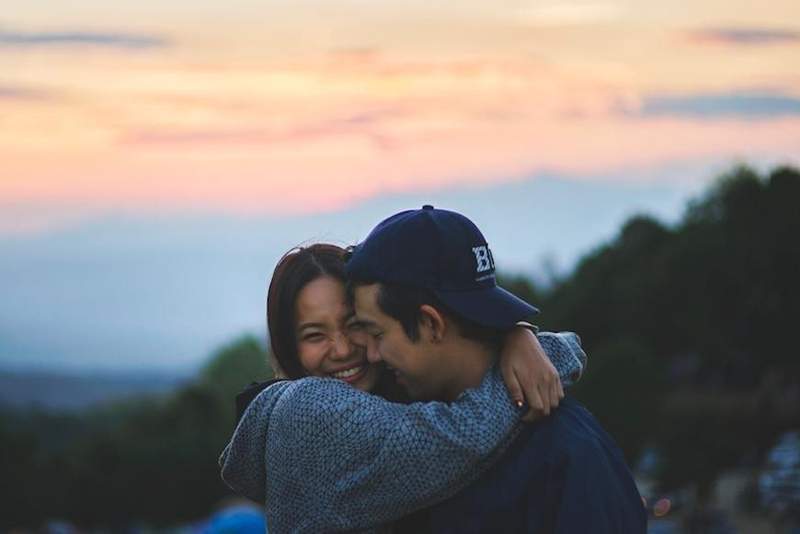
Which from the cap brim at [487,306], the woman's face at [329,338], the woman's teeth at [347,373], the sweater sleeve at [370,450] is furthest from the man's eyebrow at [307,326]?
the cap brim at [487,306]

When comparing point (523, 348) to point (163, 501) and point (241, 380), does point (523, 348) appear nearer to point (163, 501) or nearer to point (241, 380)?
point (163, 501)

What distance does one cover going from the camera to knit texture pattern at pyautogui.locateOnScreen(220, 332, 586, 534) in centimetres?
389

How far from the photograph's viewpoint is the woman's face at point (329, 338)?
4559mm

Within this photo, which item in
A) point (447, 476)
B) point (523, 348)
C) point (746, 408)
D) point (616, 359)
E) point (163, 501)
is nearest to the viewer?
point (447, 476)

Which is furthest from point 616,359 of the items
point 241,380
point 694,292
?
point 241,380

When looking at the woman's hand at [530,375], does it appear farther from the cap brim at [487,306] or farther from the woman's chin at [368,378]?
the woman's chin at [368,378]

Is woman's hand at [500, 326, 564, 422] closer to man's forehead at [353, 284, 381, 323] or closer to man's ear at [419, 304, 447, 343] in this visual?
man's ear at [419, 304, 447, 343]

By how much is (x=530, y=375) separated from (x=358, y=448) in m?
0.49

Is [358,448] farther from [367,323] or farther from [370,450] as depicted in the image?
[367,323]

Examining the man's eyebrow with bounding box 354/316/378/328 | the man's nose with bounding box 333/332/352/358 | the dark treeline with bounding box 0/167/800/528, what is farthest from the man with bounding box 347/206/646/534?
the dark treeline with bounding box 0/167/800/528

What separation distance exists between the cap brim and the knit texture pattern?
0.17 metres

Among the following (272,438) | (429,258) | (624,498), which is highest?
(429,258)

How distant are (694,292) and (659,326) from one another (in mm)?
2974

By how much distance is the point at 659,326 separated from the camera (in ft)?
191
